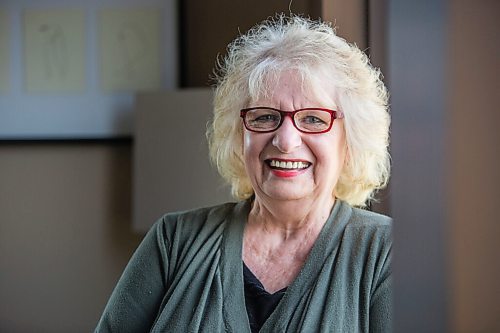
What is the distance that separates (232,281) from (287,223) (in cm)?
14

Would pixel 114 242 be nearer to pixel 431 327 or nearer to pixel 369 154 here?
pixel 369 154

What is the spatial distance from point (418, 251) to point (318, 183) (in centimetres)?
95

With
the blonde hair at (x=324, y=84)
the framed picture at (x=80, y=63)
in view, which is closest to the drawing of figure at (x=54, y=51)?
the framed picture at (x=80, y=63)

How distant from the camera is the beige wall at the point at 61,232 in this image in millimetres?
2777

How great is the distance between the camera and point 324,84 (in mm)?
1226

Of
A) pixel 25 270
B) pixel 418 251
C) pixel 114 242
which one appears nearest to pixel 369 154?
pixel 418 251

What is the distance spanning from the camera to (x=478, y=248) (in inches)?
10.7

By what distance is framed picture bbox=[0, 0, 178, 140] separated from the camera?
2.71 metres

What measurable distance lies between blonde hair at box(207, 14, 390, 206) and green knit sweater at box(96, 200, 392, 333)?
0.08 metres

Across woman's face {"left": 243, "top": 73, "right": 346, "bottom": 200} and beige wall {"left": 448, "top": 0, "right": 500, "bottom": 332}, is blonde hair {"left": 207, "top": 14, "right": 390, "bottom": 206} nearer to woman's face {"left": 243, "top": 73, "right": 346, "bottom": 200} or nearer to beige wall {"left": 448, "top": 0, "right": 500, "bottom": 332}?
woman's face {"left": 243, "top": 73, "right": 346, "bottom": 200}

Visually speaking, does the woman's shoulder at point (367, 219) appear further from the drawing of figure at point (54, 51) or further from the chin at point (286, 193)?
the drawing of figure at point (54, 51)

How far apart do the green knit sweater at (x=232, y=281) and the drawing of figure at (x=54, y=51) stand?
5.16ft

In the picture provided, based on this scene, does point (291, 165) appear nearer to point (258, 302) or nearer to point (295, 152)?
point (295, 152)

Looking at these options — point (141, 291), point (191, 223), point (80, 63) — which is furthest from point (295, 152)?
point (80, 63)
